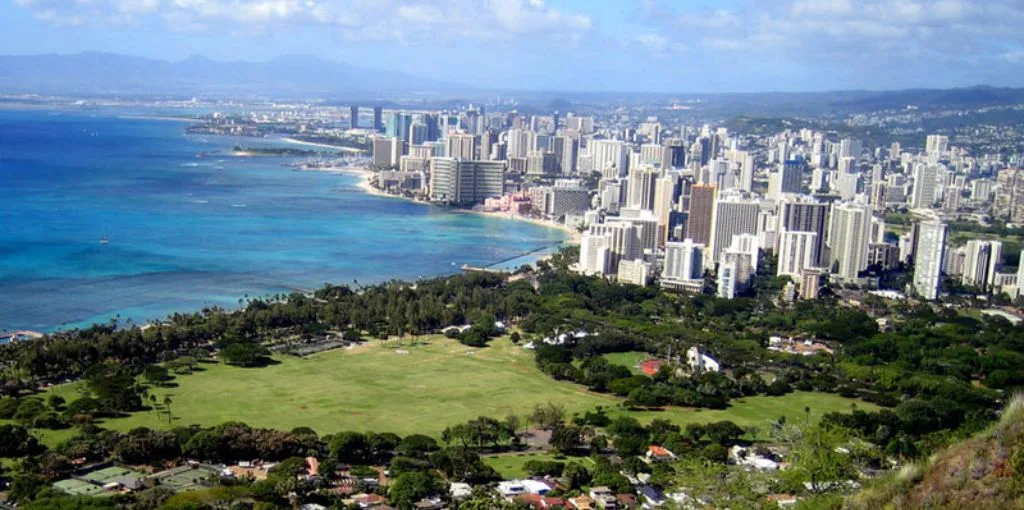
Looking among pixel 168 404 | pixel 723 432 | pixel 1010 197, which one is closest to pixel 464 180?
pixel 1010 197

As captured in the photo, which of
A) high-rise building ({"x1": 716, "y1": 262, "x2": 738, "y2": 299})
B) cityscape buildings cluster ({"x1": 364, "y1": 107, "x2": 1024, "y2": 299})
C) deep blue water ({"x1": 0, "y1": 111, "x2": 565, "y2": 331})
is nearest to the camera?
deep blue water ({"x1": 0, "y1": 111, "x2": 565, "y2": 331})

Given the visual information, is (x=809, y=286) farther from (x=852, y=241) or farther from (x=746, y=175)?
(x=746, y=175)

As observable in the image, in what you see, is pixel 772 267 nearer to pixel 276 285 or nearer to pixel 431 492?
pixel 276 285

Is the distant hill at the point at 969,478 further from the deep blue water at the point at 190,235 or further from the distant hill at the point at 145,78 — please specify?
the distant hill at the point at 145,78

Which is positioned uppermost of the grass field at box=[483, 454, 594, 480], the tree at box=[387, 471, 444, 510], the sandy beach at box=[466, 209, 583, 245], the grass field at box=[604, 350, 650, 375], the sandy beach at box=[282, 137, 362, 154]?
the sandy beach at box=[282, 137, 362, 154]

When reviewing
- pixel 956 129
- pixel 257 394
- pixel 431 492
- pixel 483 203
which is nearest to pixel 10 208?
pixel 483 203

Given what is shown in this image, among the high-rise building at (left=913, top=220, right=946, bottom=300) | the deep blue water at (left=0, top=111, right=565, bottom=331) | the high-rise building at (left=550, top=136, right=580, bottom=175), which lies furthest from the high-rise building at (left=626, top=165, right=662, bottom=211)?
the high-rise building at (left=550, top=136, right=580, bottom=175)

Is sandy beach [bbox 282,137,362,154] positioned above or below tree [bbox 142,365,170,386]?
above

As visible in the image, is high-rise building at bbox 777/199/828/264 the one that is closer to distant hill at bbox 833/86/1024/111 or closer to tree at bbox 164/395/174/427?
tree at bbox 164/395/174/427
